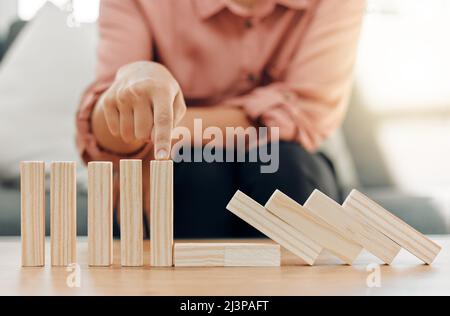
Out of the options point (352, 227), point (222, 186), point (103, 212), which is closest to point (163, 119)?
point (103, 212)

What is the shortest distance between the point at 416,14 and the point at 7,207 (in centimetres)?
152

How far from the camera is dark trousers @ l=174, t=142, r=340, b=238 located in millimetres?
1334

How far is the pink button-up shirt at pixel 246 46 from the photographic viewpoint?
1.57 meters

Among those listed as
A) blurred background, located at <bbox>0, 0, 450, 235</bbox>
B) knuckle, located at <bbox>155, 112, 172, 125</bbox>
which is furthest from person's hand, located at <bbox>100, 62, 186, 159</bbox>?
blurred background, located at <bbox>0, 0, 450, 235</bbox>

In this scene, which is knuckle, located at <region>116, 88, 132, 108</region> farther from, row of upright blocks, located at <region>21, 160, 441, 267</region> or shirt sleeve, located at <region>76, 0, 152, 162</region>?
shirt sleeve, located at <region>76, 0, 152, 162</region>

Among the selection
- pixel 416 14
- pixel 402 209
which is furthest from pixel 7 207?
pixel 416 14

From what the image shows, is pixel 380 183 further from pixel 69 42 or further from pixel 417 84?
pixel 69 42

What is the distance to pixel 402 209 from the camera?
2.00 metres

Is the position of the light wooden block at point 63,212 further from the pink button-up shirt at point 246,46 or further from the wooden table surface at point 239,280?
the pink button-up shirt at point 246,46

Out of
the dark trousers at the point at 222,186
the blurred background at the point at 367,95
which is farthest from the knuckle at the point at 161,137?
the blurred background at the point at 367,95

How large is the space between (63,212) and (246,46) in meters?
0.91

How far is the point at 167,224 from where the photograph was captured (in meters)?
0.79

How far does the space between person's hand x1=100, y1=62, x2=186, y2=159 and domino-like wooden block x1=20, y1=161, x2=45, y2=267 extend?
4.9 inches

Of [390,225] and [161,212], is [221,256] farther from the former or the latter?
[390,225]
